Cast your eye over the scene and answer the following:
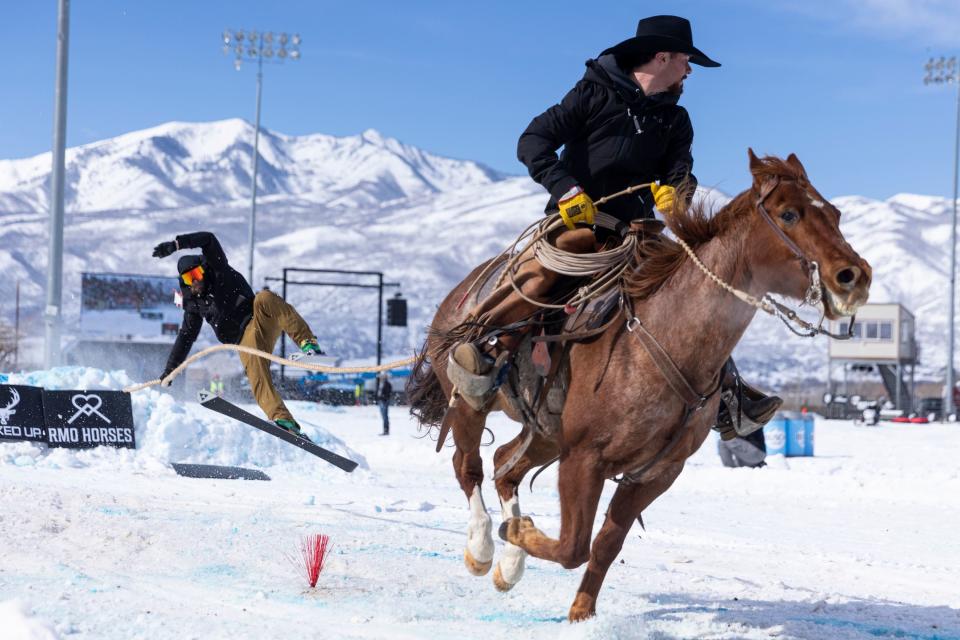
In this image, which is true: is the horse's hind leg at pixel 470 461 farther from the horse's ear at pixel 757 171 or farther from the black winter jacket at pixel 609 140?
the horse's ear at pixel 757 171

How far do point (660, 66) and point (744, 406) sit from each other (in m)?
2.03

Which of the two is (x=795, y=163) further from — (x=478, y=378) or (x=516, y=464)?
(x=516, y=464)

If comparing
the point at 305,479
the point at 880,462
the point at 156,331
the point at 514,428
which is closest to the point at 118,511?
the point at 305,479

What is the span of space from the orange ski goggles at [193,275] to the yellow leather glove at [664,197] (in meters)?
4.68

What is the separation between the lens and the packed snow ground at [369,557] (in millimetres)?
6086

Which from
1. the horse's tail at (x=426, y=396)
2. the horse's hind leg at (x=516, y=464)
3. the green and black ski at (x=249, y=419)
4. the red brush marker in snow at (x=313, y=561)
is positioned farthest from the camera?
the green and black ski at (x=249, y=419)

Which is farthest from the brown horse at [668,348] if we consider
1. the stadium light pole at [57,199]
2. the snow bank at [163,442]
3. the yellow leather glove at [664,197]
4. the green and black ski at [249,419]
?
the stadium light pole at [57,199]

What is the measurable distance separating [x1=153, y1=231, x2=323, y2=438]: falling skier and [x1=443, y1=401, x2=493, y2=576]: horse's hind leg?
2546mm

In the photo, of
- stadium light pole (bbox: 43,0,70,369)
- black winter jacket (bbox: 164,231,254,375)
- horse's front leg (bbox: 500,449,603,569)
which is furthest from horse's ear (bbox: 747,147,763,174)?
stadium light pole (bbox: 43,0,70,369)

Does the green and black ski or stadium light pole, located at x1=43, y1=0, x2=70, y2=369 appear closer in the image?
the green and black ski

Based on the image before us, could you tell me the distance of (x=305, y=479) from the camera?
14.5m

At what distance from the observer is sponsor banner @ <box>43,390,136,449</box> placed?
547 inches

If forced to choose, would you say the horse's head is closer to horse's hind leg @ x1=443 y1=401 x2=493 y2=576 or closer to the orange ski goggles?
horse's hind leg @ x1=443 y1=401 x2=493 y2=576

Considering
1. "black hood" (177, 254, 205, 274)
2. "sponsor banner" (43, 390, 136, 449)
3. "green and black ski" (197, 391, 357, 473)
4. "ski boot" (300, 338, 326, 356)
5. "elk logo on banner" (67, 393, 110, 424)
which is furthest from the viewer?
"elk logo on banner" (67, 393, 110, 424)
